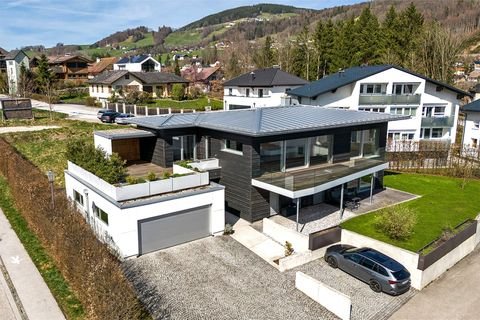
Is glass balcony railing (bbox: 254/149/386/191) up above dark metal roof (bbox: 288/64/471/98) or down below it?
below

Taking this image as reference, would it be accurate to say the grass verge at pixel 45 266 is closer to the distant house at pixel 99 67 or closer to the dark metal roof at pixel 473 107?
the dark metal roof at pixel 473 107

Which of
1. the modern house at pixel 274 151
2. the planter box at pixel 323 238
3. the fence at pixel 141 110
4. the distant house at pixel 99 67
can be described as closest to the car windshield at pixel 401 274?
the planter box at pixel 323 238

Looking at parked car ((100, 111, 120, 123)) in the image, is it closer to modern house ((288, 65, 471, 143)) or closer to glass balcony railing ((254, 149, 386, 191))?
modern house ((288, 65, 471, 143))

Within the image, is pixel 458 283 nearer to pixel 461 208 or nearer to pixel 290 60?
pixel 461 208

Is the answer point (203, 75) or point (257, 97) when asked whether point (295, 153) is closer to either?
point (257, 97)

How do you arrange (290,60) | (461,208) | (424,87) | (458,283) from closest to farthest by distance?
(458,283)
(461,208)
(424,87)
(290,60)

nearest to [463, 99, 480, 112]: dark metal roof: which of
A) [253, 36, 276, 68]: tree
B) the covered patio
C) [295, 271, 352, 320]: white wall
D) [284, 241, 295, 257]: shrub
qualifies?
the covered patio

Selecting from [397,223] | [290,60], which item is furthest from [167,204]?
[290,60]
